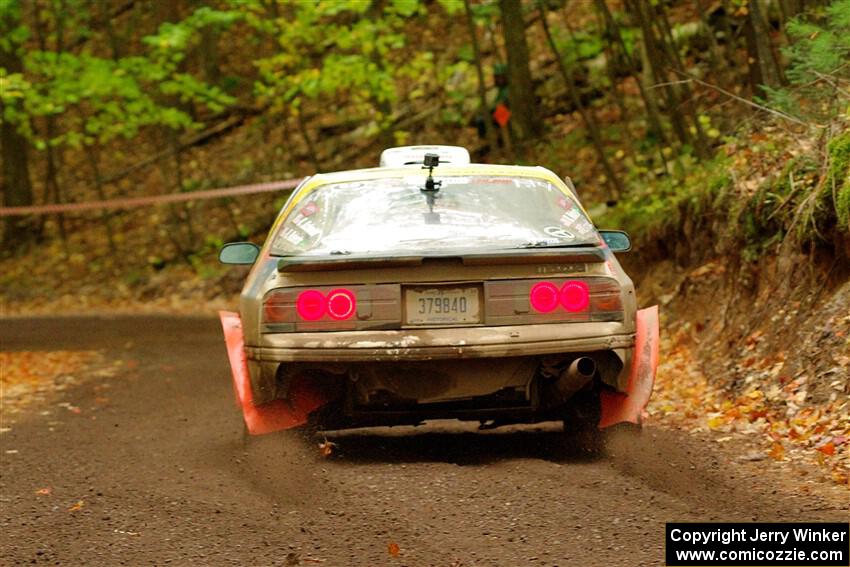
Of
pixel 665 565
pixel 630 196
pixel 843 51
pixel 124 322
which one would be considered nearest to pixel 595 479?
pixel 665 565

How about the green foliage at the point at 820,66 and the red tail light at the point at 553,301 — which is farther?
the green foliage at the point at 820,66

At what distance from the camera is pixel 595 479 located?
6262 millimetres

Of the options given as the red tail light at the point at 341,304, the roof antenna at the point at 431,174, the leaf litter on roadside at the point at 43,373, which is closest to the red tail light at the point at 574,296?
the red tail light at the point at 341,304

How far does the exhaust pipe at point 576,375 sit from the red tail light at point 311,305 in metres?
1.36

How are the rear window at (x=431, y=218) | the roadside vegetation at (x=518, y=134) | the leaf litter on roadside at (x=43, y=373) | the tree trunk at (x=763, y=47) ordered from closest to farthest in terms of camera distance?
the rear window at (x=431, y=218), the roadside vegetation at (x=518, y=134), the leaf litter on roadside at (x=43, y=373), the tree trunk at (x=763, y=47)

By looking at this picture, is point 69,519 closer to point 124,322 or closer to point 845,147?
point 845,147

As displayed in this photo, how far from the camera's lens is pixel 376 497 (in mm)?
5969

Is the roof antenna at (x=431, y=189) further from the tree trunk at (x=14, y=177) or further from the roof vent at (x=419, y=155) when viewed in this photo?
the tree trunk at (x=14, y=177)

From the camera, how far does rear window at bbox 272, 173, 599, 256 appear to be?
22.0 feet

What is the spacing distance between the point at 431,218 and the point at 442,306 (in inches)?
29.3

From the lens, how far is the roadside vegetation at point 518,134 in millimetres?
9531

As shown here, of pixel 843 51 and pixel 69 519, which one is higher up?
pixel 843 51

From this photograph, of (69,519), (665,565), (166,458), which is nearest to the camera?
(665,565)

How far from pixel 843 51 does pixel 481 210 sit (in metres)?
3.98
